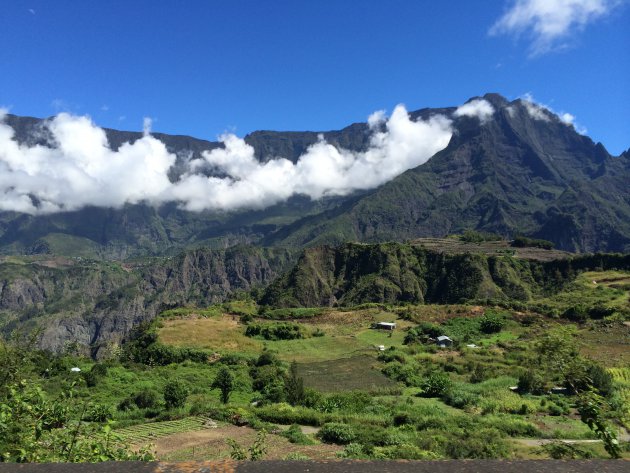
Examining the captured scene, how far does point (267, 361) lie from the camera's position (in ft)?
202

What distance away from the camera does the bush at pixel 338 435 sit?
26619 mm

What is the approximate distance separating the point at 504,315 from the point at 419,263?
8202cm

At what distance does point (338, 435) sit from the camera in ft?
88.5

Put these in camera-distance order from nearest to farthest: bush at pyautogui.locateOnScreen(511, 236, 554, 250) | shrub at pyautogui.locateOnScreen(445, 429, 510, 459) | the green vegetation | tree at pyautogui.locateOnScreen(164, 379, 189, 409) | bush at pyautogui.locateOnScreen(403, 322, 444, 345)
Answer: the green vegetation < shrub at pyautogui.locateOnScreen(445, 429, 510, 459) < tree at pyautogui.locateOnScreen(164, 379, 189, 409) < bush at pyautogui.locateOnScreen(403, 322, 444, 345) < bush at pyautogui.locateOnScreen(511, 236, 554, 250)

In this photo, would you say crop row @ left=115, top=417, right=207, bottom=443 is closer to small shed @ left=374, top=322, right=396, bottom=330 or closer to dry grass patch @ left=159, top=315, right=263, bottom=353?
dry grass patch @ left=159, top=315, right=263, bottom=353

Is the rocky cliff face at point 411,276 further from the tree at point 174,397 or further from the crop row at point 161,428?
Result: the crop row at point 161,428

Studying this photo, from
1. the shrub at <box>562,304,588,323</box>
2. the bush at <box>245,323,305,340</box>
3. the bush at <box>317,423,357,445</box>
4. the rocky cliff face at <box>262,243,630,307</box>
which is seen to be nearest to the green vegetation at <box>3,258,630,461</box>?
the bush at <box>317,423,357,445</box>

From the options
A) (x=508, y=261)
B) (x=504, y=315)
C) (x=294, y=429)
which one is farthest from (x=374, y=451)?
(x=508, y=261)

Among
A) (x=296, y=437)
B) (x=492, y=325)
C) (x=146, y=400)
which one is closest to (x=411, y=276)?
(x=492, y=325)

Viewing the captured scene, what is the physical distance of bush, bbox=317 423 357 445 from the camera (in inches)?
1048

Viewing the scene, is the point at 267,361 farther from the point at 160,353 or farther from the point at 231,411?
the point at 231,411

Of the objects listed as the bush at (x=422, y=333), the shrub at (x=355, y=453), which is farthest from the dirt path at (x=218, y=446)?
the bush at (x=422, y=333)

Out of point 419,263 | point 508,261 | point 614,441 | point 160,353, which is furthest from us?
point 419,263

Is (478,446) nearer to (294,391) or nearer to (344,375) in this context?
(294,391)
